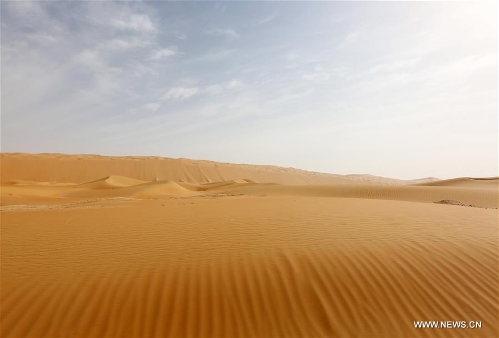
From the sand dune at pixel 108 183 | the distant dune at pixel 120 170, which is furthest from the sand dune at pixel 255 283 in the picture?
the distant dune at pixel 120 170

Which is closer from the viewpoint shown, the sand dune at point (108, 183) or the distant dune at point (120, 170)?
the sand dune at point (108, 183)

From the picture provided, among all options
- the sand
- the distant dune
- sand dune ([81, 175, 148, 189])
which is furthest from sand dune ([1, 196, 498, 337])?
the distant dune

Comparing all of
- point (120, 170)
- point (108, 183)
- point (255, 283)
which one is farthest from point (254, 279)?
point (120, 170)

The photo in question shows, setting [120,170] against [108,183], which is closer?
[108,183]

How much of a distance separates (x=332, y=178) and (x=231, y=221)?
2641 inches

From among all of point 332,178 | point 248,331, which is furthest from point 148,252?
point 332,178

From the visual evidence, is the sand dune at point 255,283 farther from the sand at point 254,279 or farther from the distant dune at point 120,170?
the distant dune at point 120,170

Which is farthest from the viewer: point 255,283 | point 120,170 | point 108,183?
point 120,170

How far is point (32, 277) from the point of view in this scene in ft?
17.9

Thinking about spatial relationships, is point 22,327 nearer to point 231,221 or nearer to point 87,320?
point 87,320

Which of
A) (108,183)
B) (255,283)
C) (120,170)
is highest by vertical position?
(120,170)

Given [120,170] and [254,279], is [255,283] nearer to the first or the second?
[254,279]

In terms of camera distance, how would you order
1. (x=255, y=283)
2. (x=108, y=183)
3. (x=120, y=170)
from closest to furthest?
(x=255, y=283) → (x=108, y=183) → (x=120, y=170)

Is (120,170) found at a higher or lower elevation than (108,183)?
higher
